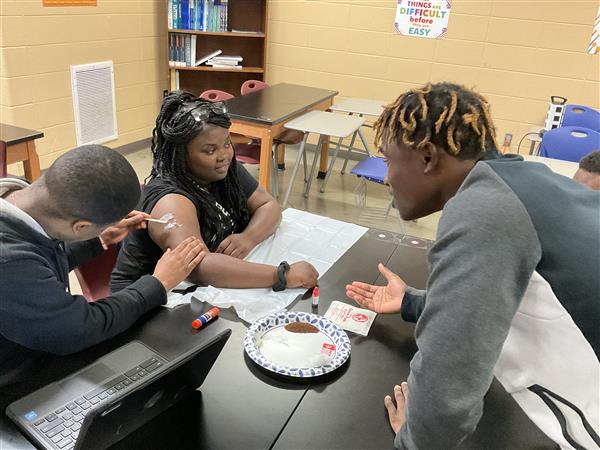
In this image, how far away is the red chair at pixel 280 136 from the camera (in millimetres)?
3787

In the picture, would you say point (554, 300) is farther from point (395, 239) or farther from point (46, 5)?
point (46, 5)

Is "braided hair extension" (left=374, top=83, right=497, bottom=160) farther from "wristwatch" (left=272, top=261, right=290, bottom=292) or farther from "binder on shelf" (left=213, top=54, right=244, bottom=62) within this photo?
"binder on shelf" (left=213, top=54, right=244, bottom=62)

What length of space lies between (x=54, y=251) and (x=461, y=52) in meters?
4.19

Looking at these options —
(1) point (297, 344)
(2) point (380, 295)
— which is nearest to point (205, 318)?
(1) point (297, 344)

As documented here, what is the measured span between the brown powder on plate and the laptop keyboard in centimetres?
34

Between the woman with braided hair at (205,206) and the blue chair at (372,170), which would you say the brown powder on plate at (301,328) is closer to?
the woman with braided hair at (205,206)

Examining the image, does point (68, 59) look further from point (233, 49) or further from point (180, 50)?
point (233, 49)

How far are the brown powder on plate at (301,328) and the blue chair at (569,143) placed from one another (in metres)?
2.77

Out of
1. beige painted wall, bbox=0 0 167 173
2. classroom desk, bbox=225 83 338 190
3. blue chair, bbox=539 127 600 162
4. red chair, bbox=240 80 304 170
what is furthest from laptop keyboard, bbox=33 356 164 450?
beige painted wall, bbox=0 0 167 173

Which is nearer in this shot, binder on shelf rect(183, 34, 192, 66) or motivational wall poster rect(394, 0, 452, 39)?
motivational wall poster rect(394, 0, 452, 39)

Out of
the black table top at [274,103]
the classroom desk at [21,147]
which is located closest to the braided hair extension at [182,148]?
the classroom desk at [21,147]

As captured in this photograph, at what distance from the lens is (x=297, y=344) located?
1.14 m

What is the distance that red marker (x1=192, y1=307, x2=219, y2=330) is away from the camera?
1148mm

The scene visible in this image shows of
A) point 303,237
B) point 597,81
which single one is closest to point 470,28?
point 597,81
